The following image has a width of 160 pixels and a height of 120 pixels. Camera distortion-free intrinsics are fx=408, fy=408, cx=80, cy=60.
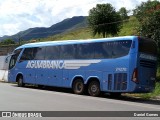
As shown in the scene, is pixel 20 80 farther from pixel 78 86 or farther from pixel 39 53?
pixel 78 86

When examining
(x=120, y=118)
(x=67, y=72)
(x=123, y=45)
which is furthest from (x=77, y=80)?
(x=120, y=118)

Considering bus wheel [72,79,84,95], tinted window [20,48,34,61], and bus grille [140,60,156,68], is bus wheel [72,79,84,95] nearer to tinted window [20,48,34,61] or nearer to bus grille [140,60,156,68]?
bus grille [140,60,156,68]

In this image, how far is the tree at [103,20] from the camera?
53.0 metres

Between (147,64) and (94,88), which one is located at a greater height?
(147,64)

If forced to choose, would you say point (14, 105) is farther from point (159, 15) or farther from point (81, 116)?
point (159, 15)

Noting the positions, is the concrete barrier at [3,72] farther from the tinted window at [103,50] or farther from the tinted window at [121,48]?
the tinted window at [121,48]

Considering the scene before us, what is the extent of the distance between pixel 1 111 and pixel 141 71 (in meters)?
9.16

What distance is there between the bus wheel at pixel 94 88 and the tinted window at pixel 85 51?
145cm

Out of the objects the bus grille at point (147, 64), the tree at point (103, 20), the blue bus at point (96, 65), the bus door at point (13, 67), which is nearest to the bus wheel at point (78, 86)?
the blue bus at point (96, 65)

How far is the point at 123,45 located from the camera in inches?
811

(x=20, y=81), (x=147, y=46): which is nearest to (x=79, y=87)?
(x=147, y=46)

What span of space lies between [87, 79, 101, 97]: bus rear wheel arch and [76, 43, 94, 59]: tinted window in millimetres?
1384

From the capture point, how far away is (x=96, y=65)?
22047mm

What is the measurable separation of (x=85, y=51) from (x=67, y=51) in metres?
1.78
